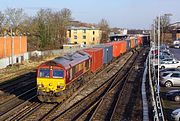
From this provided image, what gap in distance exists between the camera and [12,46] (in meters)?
52.4

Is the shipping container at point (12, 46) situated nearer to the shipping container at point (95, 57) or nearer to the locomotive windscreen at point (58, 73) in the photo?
the shipping container at point (95, 57)

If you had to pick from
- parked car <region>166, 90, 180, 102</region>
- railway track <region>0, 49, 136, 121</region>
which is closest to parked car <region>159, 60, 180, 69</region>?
parked car <region>166, 90, 180, 102</region>

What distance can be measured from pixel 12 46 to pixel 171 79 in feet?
94.1

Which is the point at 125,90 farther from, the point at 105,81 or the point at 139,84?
the point at 105,81

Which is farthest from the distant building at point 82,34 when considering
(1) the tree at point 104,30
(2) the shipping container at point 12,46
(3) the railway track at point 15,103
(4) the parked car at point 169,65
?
(3) the railway track at point 15,103

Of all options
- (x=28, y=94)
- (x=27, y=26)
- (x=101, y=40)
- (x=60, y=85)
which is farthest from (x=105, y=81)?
(x=101, y=40)

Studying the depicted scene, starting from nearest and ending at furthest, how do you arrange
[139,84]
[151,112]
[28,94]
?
Answer: [151,112] < [28,94] < [139,84]

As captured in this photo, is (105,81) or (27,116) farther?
(105,81)

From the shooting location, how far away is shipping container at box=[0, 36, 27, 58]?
2088 inches

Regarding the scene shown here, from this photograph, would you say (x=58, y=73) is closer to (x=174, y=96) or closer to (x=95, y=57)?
(x=174, y=96)

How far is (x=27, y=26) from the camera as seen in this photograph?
95562 millimetres

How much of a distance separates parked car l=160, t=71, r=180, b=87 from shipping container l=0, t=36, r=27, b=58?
2634cm

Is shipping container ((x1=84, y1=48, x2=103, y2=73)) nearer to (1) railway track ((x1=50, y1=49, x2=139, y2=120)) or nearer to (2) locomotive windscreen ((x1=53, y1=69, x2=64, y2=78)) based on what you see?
(1) railway track ((x1=50, y1=49, x2=139, y2=120))

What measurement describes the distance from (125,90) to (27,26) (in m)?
70.3
